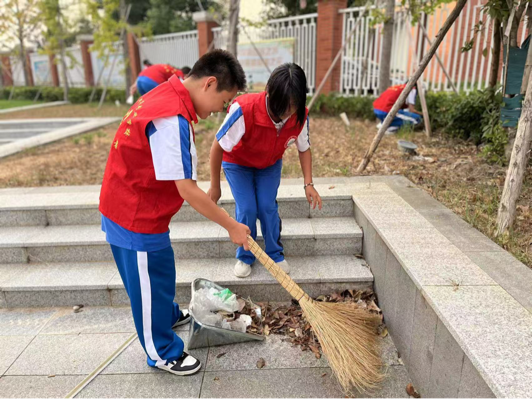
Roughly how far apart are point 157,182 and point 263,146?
86 centimetres

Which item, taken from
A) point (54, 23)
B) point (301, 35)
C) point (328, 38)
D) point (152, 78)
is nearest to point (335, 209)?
point (152, 78)

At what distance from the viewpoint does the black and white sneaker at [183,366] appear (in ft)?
7.18

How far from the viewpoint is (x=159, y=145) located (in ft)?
5.37

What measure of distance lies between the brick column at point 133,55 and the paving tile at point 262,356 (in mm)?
16003

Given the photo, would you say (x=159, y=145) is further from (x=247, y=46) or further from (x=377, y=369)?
(x=247, y=46)

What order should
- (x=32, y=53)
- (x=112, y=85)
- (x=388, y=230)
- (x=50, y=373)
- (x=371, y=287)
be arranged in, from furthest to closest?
(x=32, y=53), (x=112, y=85), (x=371, y=287), (x=388, y=230), (x=50, y=373)

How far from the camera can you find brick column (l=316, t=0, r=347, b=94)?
9.42 m

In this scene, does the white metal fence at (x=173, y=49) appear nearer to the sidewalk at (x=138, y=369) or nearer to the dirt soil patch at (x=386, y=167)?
the dirt soil patch at (x=386, y=167)

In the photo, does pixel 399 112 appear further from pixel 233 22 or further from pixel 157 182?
pixel 157 182

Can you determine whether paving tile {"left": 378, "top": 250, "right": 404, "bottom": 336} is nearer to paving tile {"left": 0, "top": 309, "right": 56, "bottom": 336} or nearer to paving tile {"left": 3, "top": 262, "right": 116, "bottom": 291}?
paving tile {"left": 3, "top": 262, "right": 116, "bottom": 291}

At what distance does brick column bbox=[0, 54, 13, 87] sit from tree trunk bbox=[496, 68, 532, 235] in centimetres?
3072

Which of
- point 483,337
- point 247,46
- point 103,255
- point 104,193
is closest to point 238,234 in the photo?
point 104,193

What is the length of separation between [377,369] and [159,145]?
64.6 inches

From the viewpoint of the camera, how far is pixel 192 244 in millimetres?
3145
